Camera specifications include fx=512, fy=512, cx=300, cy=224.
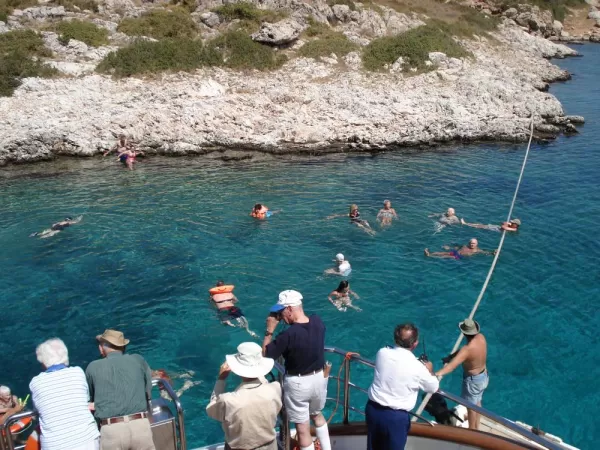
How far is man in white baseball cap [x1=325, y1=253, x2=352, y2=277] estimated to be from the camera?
674 inches

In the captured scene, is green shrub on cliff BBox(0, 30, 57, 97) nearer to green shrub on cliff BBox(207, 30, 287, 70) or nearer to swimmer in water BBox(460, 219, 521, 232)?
green shrub on cliff BBox(207, 30, 287, 70)

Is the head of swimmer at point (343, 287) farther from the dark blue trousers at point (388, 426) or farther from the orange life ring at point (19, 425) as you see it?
the dark blue trousers at point (388, 426)

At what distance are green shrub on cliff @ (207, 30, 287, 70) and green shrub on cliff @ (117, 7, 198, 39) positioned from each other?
3.35 m

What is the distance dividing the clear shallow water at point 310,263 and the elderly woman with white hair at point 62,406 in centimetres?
555

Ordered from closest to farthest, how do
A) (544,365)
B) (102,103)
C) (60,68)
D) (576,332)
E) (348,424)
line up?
(348,424), (544,365), (576,332), (102,103), (60,68)

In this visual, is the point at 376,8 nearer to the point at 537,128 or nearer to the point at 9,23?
the point at 537,128

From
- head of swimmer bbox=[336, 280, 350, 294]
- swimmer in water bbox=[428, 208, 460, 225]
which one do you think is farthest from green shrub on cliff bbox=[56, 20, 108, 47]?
head of swimmer bbox=[336, 280, 350, 294]

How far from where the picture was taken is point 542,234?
67.2ft

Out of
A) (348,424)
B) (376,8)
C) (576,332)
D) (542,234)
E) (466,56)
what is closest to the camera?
(348,424)

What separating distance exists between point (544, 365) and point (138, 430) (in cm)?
1070

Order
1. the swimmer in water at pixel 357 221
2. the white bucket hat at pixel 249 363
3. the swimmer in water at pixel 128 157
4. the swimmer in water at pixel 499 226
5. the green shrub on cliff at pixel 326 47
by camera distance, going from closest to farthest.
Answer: the white bucket hat at pixel 249 363
the swimmer in water at pixel 499 226
the swimmer in water at pixel 357 221
the swimmer in water at pixel 128 157
the green shrub on cliff at pixel 326 47

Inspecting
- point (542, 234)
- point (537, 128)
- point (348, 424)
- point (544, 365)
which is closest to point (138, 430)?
point (348, 424)

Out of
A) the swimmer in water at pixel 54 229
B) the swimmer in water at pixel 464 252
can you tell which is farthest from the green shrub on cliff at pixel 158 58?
the swimmer in water at pixel 464 252

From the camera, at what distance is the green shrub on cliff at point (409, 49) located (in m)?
41.3
